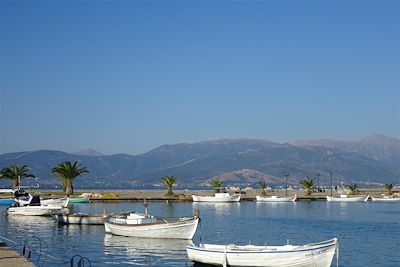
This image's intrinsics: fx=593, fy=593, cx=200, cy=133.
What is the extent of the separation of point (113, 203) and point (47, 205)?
23900mm

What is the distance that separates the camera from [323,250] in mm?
33062

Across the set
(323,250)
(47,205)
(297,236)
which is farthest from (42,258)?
(47,205)

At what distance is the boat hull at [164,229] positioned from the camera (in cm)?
4794

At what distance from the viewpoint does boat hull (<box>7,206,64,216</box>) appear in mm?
75750

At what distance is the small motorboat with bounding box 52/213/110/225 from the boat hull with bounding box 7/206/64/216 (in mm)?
12246

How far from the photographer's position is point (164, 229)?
48.6m

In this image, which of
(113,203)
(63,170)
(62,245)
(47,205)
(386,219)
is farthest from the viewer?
(63,170)

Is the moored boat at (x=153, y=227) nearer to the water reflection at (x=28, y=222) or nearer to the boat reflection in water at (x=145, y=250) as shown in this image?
the boat reflection in water at (x=145, y=250)

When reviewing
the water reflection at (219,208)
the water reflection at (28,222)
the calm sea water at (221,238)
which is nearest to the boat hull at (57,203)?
the water reflection at (28,222)

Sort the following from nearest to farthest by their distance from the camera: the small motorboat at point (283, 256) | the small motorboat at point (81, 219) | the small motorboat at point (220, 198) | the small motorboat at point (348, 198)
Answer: the small motorboat at point (283, 256), the small motorboat at point (81, 219), the small motorboat at point (220, 198), the small motorboat at point (348, 198)

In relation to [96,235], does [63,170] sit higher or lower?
higher

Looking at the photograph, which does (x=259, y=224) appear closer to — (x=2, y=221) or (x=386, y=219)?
(x=386, y=219)

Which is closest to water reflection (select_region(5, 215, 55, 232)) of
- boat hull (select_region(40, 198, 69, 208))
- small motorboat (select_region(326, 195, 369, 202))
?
boat hull (select_region(40, 198, 69, 208))

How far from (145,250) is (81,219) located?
843 inches
